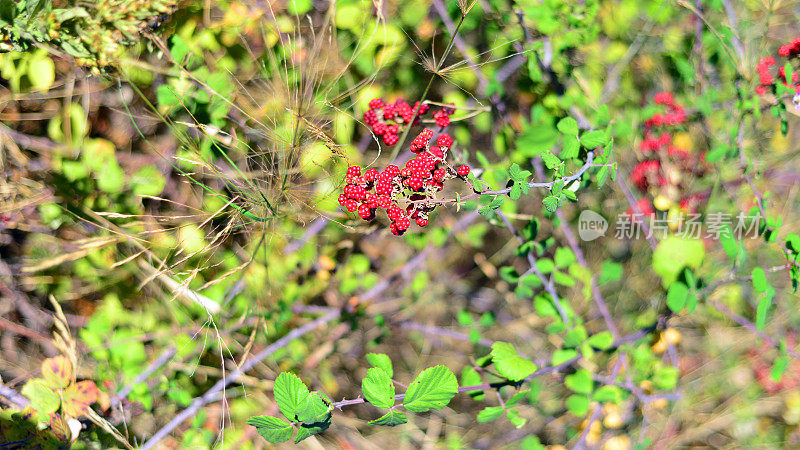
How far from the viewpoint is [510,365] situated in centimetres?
100

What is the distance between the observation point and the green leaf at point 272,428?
2.52ft

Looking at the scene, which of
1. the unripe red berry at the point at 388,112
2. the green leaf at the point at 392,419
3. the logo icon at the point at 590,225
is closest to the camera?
the green leaf at the point at 392,419

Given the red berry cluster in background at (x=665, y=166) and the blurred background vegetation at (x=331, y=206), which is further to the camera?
the red berry cluster in background at (x=665, y=166)

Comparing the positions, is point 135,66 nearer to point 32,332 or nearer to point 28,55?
point 28,55

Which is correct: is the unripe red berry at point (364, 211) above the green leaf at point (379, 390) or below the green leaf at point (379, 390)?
above

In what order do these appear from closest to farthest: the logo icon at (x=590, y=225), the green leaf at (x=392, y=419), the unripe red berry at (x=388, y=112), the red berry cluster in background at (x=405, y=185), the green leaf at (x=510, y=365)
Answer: the green leaf at (x=392, y=419) < the red berry cluster in background at (x=405, y=185) < the green leaf at (x=510, y=365) < the unripe red berry at (x=388, y=112) < the logo icon at (x=590, y=225)

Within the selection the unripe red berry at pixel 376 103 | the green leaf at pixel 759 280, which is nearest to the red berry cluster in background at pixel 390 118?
the unripe red berry at pixel 376 103

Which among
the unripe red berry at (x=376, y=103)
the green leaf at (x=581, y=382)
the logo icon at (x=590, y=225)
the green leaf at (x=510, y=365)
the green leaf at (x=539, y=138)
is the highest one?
the unripe red berry at (x=376, y=103)

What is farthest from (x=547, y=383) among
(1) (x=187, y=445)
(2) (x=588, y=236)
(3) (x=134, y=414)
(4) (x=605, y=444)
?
(3) (x=134, y=414)

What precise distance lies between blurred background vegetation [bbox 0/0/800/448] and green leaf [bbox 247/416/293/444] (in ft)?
1.35

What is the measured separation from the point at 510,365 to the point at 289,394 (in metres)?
0.48

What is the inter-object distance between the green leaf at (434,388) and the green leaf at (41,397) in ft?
3.83

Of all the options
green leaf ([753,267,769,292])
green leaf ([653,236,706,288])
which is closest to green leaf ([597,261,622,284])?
green leaf ([653,236,706,288])

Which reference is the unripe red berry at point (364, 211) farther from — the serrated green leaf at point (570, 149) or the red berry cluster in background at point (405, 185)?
the serrated green leaf at point (570, 149)
